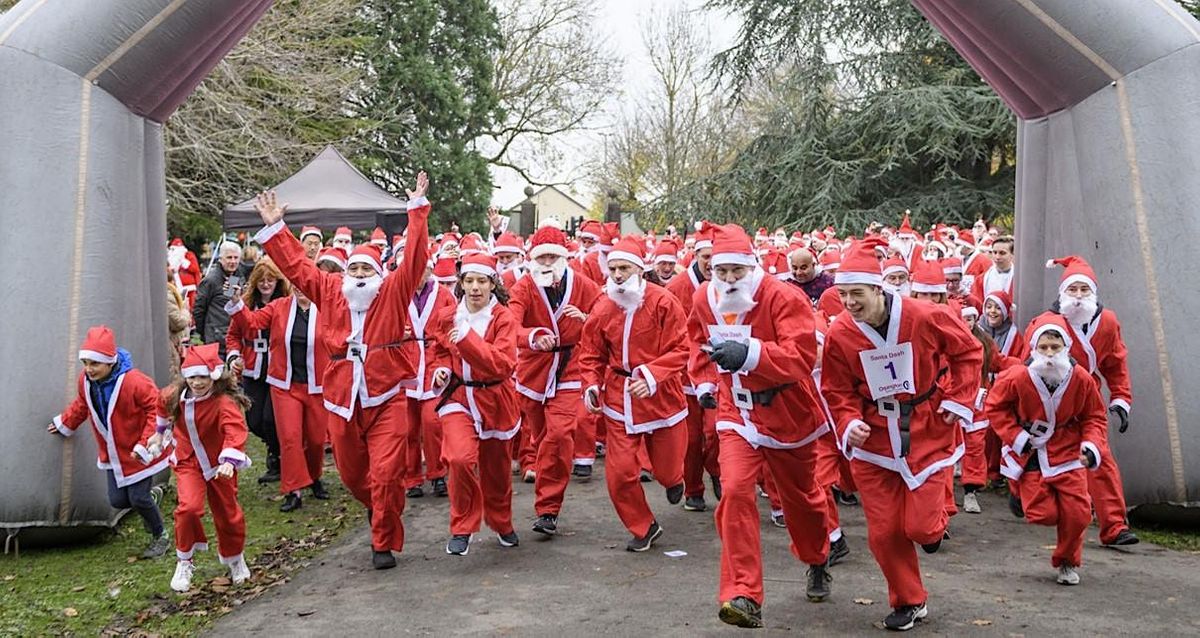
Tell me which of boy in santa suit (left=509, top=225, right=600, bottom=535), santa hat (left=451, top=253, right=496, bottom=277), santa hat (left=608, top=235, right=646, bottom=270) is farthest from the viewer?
boy in santa suit (left=509, top=225, right=600, bottom=535)

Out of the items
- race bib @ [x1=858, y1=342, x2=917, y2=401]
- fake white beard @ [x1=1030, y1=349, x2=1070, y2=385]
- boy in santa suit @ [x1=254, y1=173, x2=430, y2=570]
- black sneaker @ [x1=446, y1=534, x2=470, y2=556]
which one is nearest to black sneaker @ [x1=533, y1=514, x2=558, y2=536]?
black sneaker @ [x1=446, y1=534, x2=470, y2=556]

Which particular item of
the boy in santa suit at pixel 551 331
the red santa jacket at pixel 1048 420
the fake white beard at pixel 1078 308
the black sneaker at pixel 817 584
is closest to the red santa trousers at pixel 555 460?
the boy in santa suit at pixel 551 331

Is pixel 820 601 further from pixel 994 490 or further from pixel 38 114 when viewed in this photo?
pixel 38 114

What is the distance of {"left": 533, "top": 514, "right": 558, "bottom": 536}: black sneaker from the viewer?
8922 mm

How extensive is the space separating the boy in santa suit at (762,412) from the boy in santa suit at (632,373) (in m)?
1.54

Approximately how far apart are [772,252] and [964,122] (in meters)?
15.6

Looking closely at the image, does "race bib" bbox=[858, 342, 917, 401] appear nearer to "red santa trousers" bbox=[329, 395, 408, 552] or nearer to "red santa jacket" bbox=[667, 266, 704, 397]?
"red santa trousers" bbox=[329, 395, 408, 552]

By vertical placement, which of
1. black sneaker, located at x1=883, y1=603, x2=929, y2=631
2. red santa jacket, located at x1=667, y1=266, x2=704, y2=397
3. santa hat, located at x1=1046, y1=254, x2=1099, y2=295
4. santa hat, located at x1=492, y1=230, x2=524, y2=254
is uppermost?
santa hat, located at x1=492, y1=230, x2=524, y2=254

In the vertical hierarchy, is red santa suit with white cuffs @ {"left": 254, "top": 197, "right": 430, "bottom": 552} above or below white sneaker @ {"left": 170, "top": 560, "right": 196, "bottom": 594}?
above

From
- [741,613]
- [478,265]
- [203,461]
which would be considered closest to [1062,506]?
[741,613]

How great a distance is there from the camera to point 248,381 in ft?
34.8

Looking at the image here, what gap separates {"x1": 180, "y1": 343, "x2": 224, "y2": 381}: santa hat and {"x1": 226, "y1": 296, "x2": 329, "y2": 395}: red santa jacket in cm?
232

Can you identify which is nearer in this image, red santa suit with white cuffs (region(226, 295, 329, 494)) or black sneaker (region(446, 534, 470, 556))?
black sneaker (region(446, 534, 470, 556))

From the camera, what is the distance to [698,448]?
9.91 metres
